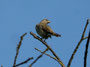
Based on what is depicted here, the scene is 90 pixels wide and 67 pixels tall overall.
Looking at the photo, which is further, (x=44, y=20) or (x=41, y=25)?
(x=44, y=20)

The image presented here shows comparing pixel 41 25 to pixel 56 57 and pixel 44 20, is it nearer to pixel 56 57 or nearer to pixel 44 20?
pixel 44 20

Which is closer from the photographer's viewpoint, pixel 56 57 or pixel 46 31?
pixel 56 57

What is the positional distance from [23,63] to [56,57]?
0.45 m

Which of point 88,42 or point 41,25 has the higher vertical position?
point 41,25

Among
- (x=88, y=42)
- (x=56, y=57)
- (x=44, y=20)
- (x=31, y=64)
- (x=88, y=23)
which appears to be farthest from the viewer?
(x=44, y=20)

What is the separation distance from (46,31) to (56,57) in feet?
26.5

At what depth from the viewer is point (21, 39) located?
8.29ft

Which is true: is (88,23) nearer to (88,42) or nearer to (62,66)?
(88,42)

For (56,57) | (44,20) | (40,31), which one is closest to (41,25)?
(40,31)

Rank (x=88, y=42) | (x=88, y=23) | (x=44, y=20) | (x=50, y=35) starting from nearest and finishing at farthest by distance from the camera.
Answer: (x=88, y=42)
(x=88, y=23)
(x=50, y=35)
(x=44, y=20)

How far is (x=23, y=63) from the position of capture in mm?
2412

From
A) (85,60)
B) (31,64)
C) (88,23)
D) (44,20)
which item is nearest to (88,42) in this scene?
(85,60)

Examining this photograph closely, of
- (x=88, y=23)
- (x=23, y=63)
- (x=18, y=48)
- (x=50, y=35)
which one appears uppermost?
(x=50, y=35)

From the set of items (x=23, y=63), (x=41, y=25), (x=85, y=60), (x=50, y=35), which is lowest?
(x=85, y=60)
